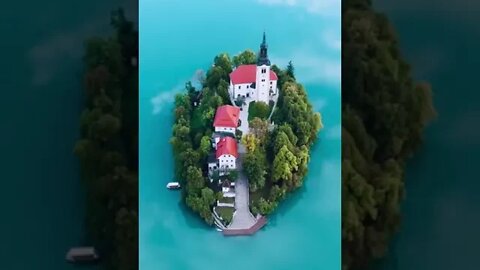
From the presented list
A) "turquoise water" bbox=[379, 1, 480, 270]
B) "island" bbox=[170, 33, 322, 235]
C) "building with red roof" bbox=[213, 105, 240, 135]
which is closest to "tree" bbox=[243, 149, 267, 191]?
"island" bbox=[170, 33, 322, 235]

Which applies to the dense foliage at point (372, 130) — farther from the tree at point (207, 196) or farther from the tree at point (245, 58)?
the tree at point (207, 196)

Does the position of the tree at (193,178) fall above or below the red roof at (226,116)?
below

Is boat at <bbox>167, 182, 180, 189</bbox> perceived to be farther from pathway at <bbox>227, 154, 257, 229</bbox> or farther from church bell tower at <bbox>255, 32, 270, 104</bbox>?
church bell tower at <bbox>255, 32, 270, 104</bbox>

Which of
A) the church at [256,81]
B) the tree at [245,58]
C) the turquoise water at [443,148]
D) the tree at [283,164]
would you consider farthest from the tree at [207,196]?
the turquoise water at [443,148]

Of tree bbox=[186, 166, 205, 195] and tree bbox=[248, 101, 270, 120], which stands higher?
tree bbox=[248, 101, 270, 120]

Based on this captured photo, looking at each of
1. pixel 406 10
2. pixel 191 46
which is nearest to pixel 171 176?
pixel 191 46

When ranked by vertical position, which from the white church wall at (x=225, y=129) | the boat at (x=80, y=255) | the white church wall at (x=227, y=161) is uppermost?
the white church wall at (x=225, y=129)

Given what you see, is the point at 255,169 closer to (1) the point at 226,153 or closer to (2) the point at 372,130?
(1) the point at 226,153
